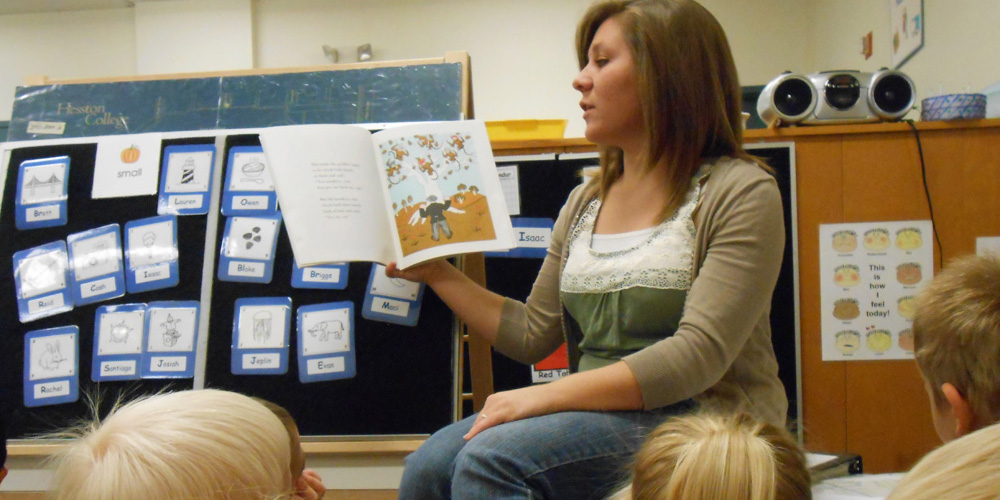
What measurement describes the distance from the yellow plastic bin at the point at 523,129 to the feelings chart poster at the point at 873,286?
0.89m

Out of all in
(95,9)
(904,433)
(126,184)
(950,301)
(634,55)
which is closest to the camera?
(950,301)

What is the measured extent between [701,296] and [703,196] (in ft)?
0.58

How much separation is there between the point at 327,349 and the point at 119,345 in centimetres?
51

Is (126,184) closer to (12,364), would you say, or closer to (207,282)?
(207,282)

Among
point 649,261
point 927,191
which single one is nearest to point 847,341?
point 927,191

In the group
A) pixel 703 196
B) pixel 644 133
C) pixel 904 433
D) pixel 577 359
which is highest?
pixel 644 133

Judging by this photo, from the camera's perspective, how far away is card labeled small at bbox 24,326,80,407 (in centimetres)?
178

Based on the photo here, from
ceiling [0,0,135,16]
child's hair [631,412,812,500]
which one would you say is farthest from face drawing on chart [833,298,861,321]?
ceiling [0,0,135,16]

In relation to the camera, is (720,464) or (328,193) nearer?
(720,464)

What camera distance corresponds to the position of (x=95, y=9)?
5.07m

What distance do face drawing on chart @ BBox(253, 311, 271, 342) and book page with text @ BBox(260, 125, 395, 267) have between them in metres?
0.43

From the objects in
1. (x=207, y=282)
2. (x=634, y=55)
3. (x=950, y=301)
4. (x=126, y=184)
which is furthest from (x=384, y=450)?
(x=950, y=301)

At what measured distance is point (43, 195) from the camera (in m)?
1.86

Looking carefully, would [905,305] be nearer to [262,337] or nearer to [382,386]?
[382,386]
